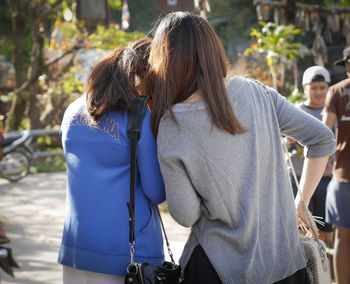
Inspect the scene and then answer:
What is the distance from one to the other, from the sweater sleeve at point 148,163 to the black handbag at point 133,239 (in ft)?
0.08

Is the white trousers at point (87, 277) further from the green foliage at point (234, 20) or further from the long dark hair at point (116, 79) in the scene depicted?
the green foliage at point (234, 20)

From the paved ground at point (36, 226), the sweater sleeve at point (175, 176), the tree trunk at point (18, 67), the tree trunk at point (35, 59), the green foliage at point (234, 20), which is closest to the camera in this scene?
the sweater sleeve at point (175, 176)

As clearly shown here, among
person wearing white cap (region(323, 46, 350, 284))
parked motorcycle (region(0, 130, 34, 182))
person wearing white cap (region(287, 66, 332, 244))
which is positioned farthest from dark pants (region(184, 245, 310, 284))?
parked motorcycle (region(0, 130, 34, 182))

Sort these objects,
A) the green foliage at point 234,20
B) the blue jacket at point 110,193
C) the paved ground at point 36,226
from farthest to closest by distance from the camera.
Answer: the green foliage at point 234,20, the paved ground at point 36,226, the blue jacket at point 110,193

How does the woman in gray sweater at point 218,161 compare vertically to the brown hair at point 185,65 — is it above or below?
below

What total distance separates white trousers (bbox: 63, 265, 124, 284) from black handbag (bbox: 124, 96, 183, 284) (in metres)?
0.11

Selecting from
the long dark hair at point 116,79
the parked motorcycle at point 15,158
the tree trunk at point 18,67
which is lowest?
the parked motorcycle at point 15,158

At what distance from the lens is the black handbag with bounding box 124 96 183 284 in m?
1.82

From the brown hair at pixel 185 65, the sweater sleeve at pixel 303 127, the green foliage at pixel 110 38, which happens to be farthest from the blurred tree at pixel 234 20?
the brown hair at pixel 185 65

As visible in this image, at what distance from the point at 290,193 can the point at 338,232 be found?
1915 mm

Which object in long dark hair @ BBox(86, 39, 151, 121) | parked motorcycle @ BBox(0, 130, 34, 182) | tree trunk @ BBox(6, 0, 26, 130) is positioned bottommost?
parked motorcycle @ BBox(0, 130, 34, 182)

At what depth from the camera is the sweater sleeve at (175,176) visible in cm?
175

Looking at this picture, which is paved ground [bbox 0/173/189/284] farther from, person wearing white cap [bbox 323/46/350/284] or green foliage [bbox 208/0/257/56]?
green foliage [bbox 208/0/257/56]

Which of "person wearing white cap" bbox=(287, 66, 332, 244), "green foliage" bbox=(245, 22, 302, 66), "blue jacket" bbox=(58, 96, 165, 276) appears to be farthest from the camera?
"green foliage" bbox=(245, 22, 302, 66)
